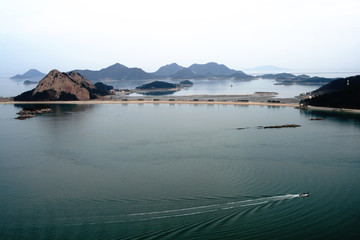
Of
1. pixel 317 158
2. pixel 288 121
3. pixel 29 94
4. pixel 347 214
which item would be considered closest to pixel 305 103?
pixel 288 121

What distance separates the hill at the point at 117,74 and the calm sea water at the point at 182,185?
135833mm

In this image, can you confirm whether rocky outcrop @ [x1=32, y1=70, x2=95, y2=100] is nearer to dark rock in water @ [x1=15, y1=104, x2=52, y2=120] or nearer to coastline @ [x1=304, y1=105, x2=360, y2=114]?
dark rock in water @ [x1=15, y1=104, x2=52, y2=120]

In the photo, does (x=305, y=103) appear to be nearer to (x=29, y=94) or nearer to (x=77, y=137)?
(x=77, y=137)

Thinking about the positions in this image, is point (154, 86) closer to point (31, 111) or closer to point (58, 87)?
point (58, 87)

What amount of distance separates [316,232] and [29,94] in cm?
4723

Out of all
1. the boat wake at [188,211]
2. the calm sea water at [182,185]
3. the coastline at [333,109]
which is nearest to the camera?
the calm sea water at [182,185]

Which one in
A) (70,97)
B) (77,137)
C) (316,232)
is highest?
(70,97)

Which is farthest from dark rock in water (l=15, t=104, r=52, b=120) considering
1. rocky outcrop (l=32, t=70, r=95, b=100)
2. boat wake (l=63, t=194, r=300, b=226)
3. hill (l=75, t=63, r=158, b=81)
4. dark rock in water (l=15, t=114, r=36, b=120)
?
hill (l=75, t=63, r=158, b=81)

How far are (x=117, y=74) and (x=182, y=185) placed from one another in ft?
495

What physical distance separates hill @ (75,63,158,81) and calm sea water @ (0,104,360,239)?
446 ft

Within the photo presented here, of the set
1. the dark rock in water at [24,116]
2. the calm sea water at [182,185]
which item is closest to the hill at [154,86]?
the dark rock in water at [24,116]

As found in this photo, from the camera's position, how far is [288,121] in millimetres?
24875

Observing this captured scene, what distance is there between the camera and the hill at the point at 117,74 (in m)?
152

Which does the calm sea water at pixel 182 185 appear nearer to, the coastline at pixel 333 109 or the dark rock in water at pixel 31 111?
the dark rock in water at pixel 31 111
